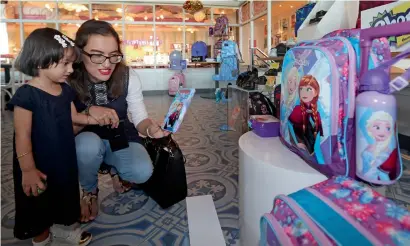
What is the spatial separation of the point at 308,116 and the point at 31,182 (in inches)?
34.3

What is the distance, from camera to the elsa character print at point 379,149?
23.5 inches

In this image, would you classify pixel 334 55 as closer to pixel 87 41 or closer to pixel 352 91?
pixel 352 91

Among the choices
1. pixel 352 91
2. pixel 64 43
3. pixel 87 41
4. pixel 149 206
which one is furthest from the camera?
pixel 149 206

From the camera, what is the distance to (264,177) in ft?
2.44

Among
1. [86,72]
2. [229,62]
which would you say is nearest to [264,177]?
[86,72]

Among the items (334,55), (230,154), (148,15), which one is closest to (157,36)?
(148,15)

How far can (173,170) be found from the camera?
4.13ft

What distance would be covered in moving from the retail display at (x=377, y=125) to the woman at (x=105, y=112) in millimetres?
841

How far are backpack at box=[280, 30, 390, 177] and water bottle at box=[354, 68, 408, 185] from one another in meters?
0.03

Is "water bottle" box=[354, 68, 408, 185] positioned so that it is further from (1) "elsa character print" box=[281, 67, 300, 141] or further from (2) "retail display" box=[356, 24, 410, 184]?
(1) "elsa character print" box=[281, 67, 300, 141]

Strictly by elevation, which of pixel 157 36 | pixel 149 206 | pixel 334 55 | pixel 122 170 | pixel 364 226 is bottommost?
pixel 149 206

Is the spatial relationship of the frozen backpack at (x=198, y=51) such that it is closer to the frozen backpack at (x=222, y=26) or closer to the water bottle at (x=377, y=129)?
the frozen backpack at (x=222, y=26)

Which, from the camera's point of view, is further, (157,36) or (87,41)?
(157,36)

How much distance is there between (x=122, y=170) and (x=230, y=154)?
1063 millimetres
